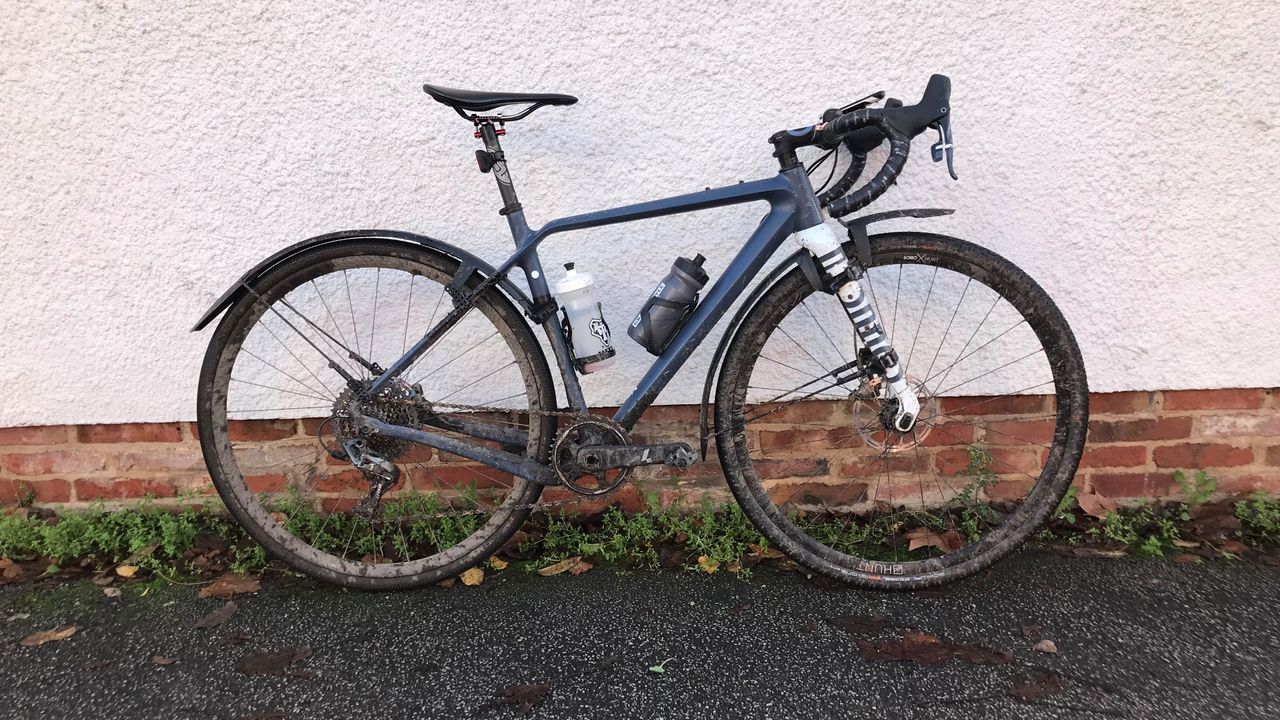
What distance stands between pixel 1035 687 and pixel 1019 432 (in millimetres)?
1008

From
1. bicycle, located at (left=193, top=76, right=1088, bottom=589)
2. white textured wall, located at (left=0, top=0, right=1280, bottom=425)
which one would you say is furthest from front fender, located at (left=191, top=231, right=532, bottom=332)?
white textured wall, located at (left=0, top=0, right=1280, bottom=425)

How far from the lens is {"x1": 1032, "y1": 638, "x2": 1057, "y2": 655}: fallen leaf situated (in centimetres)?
189

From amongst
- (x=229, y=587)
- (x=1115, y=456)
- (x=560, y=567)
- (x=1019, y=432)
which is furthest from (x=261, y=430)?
(x=1115, y=456)

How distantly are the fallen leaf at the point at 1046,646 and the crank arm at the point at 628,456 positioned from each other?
3.57 ft

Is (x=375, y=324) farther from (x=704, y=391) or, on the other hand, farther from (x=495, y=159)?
(x=704, y=391)

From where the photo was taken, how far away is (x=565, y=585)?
225cm

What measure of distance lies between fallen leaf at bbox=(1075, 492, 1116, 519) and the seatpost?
7.33ft

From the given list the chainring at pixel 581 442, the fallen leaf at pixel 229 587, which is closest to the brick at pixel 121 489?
the fallen leaf at pixel 229 587

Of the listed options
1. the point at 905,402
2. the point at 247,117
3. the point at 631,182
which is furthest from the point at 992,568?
the point at 247,117

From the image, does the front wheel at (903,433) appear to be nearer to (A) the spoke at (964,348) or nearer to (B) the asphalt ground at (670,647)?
(A) the spoke at (964,348)

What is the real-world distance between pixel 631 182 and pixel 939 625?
1664 millimetres

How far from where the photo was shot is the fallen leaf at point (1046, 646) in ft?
6.19

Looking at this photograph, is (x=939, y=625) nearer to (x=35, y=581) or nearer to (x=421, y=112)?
(x=421, y=112)

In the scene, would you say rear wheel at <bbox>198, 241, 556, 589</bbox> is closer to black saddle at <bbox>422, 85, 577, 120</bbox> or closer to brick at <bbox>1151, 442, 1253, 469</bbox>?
black saddle at <bbox>422, 85, 577, 120</bbox>
